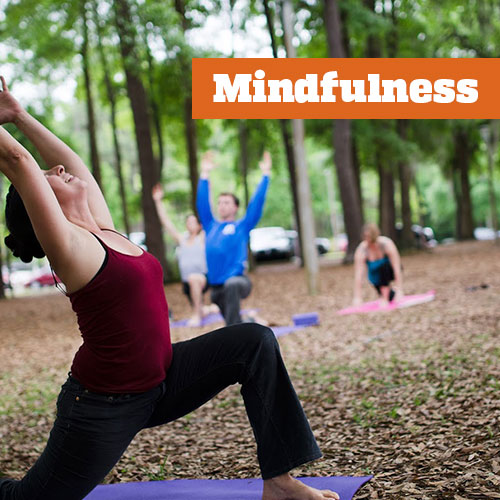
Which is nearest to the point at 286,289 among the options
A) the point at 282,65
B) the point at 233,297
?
the point at 233,297

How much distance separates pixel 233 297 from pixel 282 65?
3.15 metres

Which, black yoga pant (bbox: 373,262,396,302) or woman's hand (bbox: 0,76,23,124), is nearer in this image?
woman's hand (bbox: 0,76,23,124)

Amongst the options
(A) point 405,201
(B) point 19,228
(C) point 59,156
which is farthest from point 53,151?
(A) point 405,201

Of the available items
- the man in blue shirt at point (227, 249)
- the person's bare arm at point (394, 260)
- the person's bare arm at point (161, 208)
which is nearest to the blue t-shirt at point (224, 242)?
the man in blue shirt at point (227, 249)

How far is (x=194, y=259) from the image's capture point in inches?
462

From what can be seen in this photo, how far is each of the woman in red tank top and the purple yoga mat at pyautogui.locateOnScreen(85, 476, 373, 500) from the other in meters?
0.50

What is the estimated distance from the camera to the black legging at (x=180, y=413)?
9.18 feet

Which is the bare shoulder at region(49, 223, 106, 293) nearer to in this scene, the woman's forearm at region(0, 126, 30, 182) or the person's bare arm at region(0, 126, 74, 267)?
the person's bare arm at region(0, 126, 74, 267)

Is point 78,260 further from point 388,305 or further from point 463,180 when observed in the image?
point 463,180

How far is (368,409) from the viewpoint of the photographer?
17.0 feet

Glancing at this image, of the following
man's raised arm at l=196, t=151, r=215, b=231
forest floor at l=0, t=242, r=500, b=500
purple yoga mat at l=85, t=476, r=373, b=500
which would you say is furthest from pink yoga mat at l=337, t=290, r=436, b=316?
purple yoga mat at l=85, t=476, r=373, b=500

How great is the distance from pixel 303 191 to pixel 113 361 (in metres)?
11.8

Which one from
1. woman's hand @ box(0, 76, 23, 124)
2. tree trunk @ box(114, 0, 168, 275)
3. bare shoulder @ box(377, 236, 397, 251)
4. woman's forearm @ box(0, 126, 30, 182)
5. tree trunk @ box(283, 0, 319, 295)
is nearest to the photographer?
woman's forearm @ box(0, 126, 30, 182)

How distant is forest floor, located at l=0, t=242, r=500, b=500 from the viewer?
3.82 m
